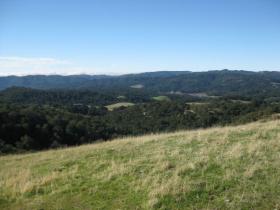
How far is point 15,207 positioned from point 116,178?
8.95ft

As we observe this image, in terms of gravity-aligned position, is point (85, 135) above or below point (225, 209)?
below

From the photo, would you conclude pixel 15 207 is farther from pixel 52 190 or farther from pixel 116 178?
pixel 116 178

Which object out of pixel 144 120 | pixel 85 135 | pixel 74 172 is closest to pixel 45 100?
pixel 144 120

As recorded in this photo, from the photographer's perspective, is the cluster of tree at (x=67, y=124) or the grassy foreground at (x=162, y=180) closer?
the grassy foreground at (x=162, y=180)

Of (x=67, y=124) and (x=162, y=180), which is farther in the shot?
(x=67, y=124)

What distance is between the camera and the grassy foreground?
7.89 m

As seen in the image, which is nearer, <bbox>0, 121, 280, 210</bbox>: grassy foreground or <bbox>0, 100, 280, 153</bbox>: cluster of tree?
<bbox>0, 121, 280, 210</bbox>: grassy foreground

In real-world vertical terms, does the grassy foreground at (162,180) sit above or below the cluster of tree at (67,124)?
above

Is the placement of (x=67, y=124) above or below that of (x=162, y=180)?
below

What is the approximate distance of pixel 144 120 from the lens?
3787 inches

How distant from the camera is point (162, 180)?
910 cm

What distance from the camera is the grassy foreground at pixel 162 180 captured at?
7893 millimetres

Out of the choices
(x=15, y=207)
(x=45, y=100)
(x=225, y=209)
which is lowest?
(x=45, y=100)

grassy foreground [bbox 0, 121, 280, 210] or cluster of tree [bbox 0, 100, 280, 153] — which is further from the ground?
grassy foreground [bbox 0, 121, 280, 210]
